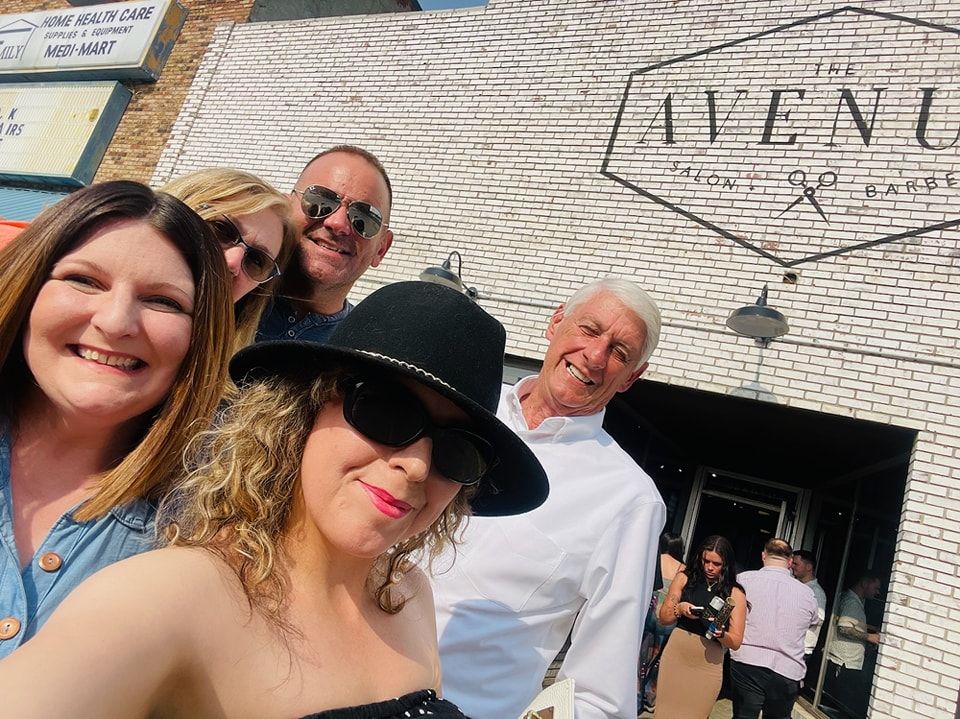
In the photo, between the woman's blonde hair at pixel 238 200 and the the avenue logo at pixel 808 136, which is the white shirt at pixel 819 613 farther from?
the woman's blonde hair at pixel 238 200

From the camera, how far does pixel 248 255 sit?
227 cm

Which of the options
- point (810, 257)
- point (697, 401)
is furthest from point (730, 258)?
point (697, 401)

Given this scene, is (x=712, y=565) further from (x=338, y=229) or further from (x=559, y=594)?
(x=338, y=229)

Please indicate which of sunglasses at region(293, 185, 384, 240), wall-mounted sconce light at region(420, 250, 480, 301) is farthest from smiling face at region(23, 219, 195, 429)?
wall-mounted sconce light at region(420, 250, 480, 301)

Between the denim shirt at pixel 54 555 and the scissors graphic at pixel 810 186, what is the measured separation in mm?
6155

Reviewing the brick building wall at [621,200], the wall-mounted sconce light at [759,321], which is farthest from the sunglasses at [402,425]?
the brick building wall at [621,200]

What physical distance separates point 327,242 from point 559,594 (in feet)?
5.73

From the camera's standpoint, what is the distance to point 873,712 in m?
4.62

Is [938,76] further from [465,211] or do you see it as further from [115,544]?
[115,544]

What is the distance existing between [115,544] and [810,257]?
6056mm

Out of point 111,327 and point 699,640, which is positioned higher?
point 111,327

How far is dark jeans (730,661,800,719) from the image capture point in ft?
18.2

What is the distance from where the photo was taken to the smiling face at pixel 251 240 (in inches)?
86.9

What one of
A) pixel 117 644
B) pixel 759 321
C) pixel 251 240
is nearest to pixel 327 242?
pixel 251 240
